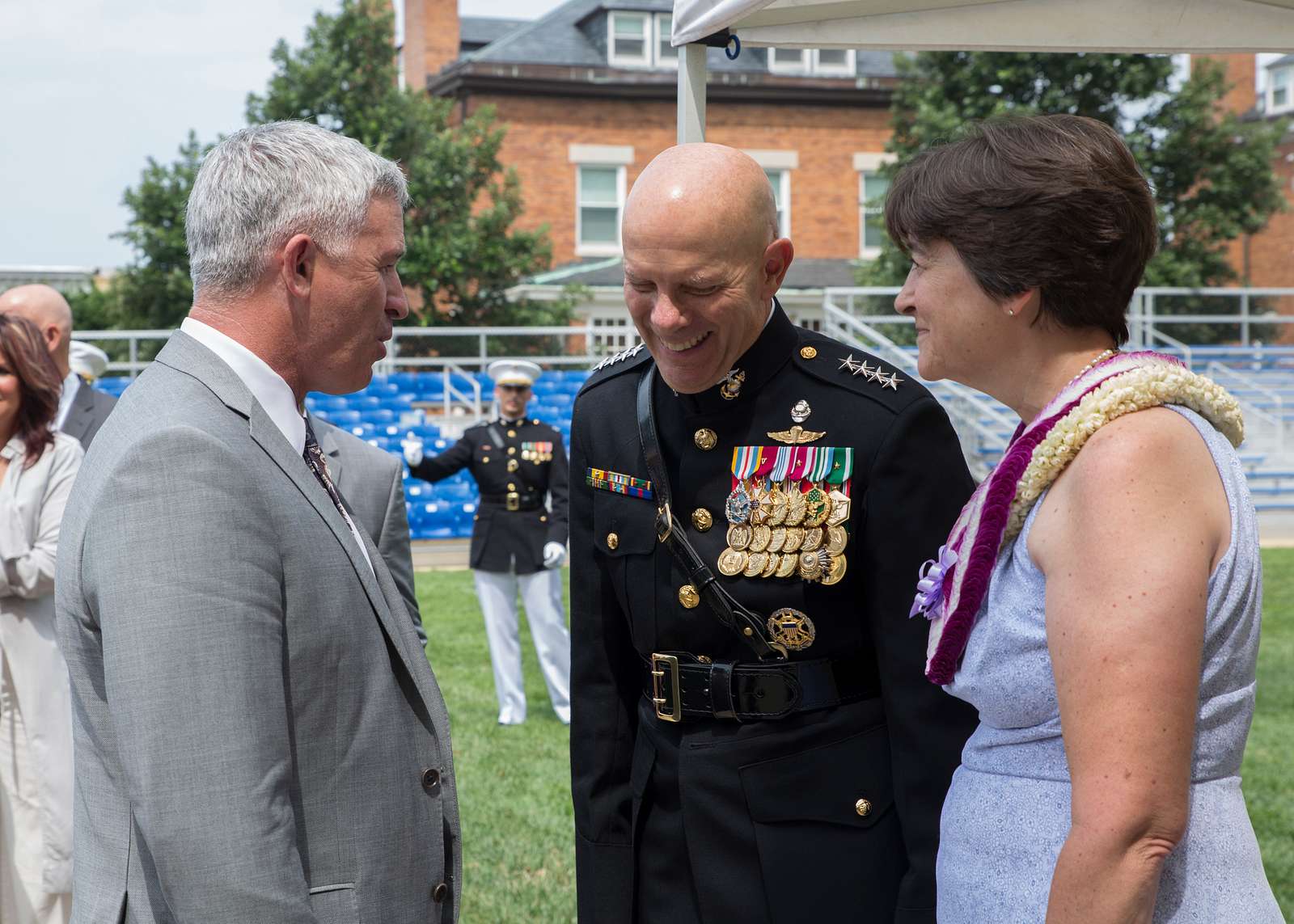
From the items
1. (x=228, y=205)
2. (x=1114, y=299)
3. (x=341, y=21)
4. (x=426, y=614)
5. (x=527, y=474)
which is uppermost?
(x=341, y=21)

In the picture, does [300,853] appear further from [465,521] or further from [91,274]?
[91,274]

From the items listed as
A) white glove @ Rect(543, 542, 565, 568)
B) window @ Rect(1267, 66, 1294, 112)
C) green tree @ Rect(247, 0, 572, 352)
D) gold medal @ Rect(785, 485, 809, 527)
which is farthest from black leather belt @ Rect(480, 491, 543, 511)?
window @ Rect(1267, 66, 1294, 112)

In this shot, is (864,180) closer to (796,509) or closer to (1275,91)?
(1275,91)

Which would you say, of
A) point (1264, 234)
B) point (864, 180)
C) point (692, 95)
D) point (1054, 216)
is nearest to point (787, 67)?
point (864, 180)

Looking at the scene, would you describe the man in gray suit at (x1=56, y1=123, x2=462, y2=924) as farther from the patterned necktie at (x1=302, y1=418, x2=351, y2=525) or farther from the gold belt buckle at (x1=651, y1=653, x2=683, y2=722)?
the gold belt buckle at (x1=651, y1=653, x2=683, y2=722)

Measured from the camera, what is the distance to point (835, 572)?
8.18 ft

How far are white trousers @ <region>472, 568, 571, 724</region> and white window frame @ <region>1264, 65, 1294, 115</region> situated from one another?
133 feet

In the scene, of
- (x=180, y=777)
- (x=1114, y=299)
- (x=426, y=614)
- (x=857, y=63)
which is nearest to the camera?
(x=180, y=777)

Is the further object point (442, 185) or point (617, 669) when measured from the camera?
point (442, 185)

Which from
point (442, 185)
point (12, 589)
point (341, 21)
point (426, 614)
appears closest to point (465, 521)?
point (426, 614)

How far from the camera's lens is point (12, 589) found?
4160 millimetres

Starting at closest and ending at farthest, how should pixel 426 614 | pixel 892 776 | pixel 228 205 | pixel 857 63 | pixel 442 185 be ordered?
pixel 228 205 < pixel 892 776 < pixel 426 614 < pixel 442 185 < pixel 857 63

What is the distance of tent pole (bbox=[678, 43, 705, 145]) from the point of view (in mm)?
3473

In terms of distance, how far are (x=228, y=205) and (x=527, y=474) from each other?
7.61m
